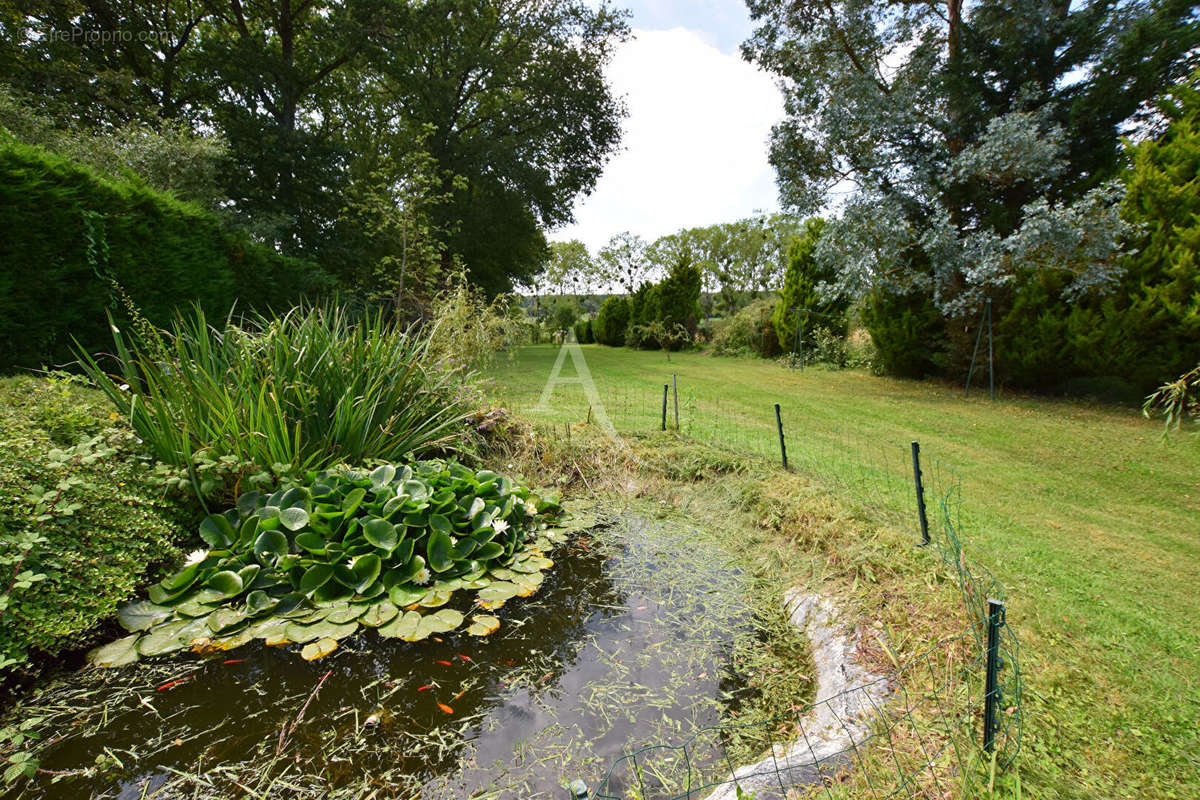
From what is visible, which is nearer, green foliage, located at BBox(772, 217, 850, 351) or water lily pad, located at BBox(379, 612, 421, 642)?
water lily pad, located at BBox(379, 612, 421, 642)

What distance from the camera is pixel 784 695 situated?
1754 mm

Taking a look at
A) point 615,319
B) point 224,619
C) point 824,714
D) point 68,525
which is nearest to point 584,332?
point 615,319

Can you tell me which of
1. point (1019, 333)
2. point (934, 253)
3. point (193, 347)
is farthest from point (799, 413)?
point (193, 347)

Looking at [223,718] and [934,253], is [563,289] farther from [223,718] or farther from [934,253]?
[223,718]

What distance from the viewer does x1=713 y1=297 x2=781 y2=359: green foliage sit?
45.9 feet

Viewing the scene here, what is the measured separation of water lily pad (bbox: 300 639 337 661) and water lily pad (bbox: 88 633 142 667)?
0.57 meters

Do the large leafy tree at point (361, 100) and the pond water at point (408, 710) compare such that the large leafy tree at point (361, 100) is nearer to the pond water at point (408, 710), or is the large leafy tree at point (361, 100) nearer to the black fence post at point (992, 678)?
the pond water at point (408, 710)

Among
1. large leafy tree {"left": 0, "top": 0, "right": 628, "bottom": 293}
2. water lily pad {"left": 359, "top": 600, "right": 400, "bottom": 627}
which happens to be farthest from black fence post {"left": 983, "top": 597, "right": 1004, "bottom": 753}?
large leafy tree {"left": 0, "top": 0, "right": 628, "bottom": 293}

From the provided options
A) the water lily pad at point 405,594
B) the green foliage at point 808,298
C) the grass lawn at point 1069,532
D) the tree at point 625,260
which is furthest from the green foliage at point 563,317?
the water lily pad at point 405,594

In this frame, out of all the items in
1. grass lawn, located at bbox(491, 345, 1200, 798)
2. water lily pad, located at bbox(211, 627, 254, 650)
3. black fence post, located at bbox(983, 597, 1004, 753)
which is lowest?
water lily pad, located at bbox(211, 627, 254, 650)

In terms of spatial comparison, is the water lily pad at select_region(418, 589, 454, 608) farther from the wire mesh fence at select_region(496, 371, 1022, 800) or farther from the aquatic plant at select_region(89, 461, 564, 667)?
the wire mesh fence at select_region(496, 371, 1022, 800)

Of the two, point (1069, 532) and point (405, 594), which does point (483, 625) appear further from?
point (1069, 532)

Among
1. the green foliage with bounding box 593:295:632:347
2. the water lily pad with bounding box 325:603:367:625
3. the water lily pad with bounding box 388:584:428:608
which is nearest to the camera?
the water lily pad with bounding box 325:603:367:625

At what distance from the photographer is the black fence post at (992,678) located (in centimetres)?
116
